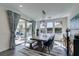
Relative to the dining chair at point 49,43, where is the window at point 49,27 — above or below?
above

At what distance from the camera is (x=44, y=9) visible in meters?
3.24

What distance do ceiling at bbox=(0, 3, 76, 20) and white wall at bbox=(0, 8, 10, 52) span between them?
267 mm

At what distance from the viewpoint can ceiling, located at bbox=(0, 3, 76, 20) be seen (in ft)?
10.4

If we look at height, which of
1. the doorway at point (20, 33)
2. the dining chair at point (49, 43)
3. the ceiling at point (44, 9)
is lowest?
the dining chair at point (49, 43)

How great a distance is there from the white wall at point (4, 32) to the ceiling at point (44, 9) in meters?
0.27

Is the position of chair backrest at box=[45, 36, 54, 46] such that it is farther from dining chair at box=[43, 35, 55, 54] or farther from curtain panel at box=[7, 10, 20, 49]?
curtain panel at box=[7, 10, 20, 49]

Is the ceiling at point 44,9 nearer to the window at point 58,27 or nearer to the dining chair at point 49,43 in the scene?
the window at point 58,27

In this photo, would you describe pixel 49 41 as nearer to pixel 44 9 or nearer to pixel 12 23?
pixel 44 9

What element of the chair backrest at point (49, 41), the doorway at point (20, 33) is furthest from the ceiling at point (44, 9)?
the chair backrest at point (49, 41)

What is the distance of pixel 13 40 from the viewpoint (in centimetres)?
328

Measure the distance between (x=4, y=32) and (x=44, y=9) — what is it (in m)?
1.30

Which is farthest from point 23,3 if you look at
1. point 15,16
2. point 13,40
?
point 13,40

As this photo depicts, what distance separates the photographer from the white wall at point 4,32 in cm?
322

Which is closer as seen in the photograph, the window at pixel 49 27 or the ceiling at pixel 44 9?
the ceiling at pixel 44 9
